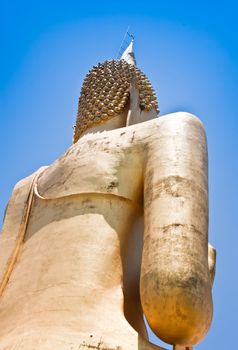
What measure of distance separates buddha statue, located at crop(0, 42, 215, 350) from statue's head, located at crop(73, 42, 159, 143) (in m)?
0.70

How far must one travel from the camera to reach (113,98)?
6.35m

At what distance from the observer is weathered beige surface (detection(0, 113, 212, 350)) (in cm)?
397

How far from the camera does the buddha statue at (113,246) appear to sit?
3975 mm

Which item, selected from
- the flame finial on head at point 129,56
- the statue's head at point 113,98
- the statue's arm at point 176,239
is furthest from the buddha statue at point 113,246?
the flame finial on head at point 129,56

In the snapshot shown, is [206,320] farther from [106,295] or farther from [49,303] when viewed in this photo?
[49,303]

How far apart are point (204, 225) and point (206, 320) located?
0.71 metres

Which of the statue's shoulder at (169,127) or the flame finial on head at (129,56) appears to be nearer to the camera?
the statue's shoulder at (169,127)

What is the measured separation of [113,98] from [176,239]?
2.54 metres

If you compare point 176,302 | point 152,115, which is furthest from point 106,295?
point 152,115

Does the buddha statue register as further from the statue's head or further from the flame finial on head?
the flame finial on head

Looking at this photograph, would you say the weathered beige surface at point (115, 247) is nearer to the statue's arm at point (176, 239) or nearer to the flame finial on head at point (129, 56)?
the statue's arm at point (176, 239)

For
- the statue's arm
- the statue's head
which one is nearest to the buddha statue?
the statue's arm

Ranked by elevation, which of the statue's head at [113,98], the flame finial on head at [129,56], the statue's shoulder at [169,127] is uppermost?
the flame finial on head at [129,56]

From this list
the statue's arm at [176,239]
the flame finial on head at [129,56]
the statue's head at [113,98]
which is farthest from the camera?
the flame finial on head at [129,56]
